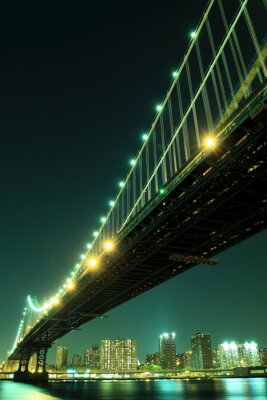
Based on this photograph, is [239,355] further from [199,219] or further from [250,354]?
[199,219]

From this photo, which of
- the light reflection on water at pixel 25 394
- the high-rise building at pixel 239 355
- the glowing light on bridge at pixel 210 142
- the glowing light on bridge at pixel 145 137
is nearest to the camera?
the glowing light on bridge at pixel 210 142

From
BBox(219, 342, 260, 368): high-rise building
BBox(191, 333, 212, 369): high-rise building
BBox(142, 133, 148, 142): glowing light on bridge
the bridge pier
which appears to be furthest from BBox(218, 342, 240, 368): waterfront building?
BBox(142, 133, 148, 142): glowing light on bridge

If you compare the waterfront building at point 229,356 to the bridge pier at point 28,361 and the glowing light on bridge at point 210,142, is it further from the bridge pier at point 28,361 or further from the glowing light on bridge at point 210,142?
the glowing light on bridge at point 210,142

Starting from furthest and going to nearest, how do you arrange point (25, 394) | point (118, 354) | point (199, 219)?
point (118, 354), point (25, 394), point (199, 219)

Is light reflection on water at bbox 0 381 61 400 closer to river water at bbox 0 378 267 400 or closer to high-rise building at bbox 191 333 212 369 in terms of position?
river water at bbox 0 378 267 400

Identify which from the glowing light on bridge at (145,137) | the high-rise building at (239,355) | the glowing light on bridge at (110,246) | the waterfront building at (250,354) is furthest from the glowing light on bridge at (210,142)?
the waterfront building at (250,354)

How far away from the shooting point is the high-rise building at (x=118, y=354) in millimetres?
174125

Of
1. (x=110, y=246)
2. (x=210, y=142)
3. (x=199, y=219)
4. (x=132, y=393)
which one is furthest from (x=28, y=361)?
(x=210, y=142)

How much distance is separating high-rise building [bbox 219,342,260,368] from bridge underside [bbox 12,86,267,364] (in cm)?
14221

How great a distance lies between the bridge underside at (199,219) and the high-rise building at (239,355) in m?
142

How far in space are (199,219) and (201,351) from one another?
183607mm

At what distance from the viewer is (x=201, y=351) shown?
18912cm

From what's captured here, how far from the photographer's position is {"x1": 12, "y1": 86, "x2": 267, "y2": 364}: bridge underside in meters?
17.9

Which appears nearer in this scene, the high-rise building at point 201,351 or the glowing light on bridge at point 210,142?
the glowing light on bridge at point 210,142
